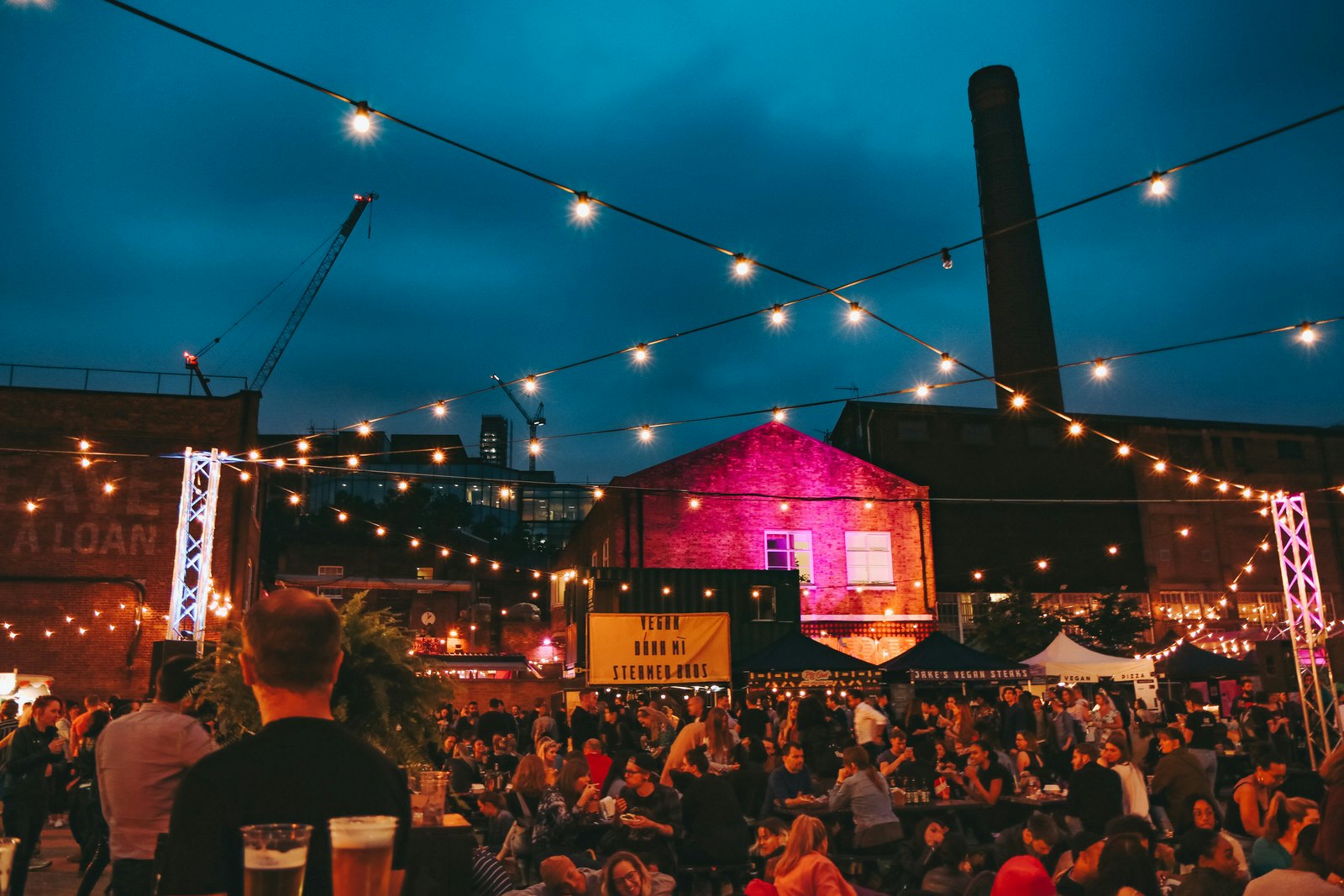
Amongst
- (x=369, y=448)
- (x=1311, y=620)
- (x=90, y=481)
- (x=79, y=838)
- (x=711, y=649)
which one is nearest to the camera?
(x=79, y=838)

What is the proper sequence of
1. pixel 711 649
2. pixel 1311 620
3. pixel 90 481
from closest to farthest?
1. pixel 1311 620
2. pixel 711 649
3. pixel 90 481

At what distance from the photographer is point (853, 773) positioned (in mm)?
9492

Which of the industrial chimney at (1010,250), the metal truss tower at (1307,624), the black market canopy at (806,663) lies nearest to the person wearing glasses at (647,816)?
the metal truss tower at (1307,624)

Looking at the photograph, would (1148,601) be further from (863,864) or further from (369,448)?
(369,448)

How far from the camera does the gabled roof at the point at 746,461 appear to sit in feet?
85.1

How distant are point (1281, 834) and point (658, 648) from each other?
48.9 feet

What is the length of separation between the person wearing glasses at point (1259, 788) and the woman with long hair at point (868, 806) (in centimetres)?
268

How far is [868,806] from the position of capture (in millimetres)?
9031

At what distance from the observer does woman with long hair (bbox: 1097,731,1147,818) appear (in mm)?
9016

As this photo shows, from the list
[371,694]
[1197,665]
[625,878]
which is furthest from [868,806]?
[1197,665]

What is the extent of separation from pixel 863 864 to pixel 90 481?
831 inches

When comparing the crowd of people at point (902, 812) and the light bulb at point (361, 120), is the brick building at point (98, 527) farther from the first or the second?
the light bulb at point (361, 120)

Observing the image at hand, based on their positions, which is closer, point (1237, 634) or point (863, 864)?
point (863, 864)

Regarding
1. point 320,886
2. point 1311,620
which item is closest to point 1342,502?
point 1311,620
